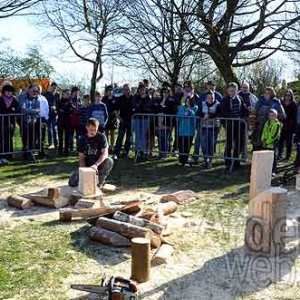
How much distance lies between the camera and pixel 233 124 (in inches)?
392

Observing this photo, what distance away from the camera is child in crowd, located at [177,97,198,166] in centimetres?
1050

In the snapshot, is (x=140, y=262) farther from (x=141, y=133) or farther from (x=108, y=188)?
(x=141, y=133)

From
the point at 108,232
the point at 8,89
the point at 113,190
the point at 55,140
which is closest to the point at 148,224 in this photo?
the point at 108,232

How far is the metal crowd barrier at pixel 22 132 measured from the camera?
429 inches

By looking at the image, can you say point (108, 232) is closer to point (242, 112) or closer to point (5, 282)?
point (5, 282)

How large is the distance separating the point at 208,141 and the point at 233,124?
0.68 metres

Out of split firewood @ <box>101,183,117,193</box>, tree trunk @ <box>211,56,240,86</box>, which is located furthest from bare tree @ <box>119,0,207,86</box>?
split firewood @ <box>101,183,117,193</box>

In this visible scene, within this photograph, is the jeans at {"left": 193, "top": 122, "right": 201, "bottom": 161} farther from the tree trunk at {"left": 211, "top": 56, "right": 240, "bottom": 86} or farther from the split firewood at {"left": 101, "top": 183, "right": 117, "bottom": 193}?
the tree trunk at {"left": 211, "top": 56, "right": 240, "bottom": 86}

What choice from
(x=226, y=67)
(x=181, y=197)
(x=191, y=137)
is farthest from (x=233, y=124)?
(x=226, y=67)

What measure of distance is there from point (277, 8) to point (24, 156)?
8.77 meters

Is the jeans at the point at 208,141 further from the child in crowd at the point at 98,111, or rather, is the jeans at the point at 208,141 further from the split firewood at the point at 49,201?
the split firewood at the point at 49,201

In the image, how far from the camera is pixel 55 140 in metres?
13.4

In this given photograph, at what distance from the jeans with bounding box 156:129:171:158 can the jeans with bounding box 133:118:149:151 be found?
1.00 feet

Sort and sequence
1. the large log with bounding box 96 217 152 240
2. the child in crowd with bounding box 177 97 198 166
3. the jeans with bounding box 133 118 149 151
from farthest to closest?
1. the jeans with bounding box 133 118 149 151
2. the child in crowd with bounding box 177 97 198 166
3. the large log with bounding box 96 217 152 240
